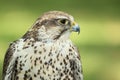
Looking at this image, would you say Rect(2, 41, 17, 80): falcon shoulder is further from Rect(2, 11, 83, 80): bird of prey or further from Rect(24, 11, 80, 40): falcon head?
Rect(24, 11, 80, 40): falcon head

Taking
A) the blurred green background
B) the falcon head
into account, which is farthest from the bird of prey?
the blurred green background

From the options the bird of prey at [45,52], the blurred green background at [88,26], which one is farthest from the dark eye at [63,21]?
the blurred green background at [88,26]

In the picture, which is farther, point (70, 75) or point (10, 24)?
point (10, 24)

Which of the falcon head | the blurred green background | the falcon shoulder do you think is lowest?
the falcon shoulder

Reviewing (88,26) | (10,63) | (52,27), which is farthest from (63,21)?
(88,26)

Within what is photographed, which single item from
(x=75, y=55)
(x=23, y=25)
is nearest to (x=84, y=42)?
(x=23, y=25)

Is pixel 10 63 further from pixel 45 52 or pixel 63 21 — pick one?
pixel 63 21

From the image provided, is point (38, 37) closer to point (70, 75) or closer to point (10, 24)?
point (70, 75)
